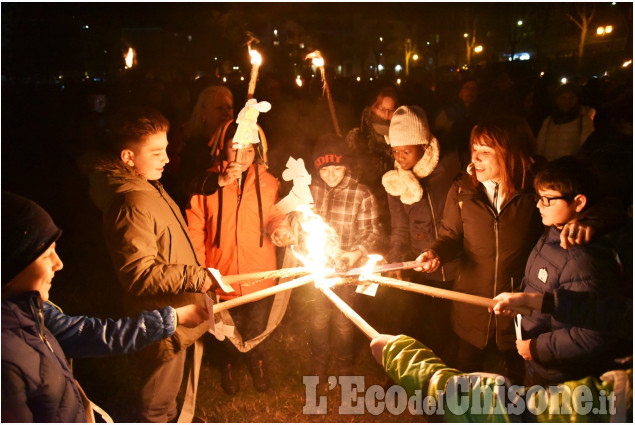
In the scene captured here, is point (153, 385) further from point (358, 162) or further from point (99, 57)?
point (99, 57)

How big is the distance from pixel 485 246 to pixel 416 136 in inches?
54.2

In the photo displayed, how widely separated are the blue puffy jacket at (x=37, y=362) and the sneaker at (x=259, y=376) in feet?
7.22

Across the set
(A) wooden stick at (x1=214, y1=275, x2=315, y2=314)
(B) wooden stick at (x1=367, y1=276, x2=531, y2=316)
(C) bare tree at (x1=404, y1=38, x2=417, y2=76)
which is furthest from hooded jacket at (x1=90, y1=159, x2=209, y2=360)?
(C) bare tree at (x1=404, y1=38, x2=417, y2=76)

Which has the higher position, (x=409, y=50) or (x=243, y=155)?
(x=409, y=50)

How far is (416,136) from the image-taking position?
181 inches

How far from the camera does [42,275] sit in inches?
97.4

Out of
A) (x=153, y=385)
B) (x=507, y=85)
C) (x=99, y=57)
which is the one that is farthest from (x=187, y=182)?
(x=99, y=57)

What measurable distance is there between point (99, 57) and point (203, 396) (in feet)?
37.6

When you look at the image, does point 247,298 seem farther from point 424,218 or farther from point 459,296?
point 424,218

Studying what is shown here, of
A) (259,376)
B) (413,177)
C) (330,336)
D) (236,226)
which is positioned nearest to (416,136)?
(413,177)

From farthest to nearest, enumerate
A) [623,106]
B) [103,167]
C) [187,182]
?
[623,106]
[187,182]
[103,167]

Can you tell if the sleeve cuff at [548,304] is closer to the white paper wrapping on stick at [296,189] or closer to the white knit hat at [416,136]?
the white knit hat at [416,136]

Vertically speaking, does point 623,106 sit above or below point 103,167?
above

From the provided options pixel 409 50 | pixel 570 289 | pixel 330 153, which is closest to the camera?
pixel 570 289
